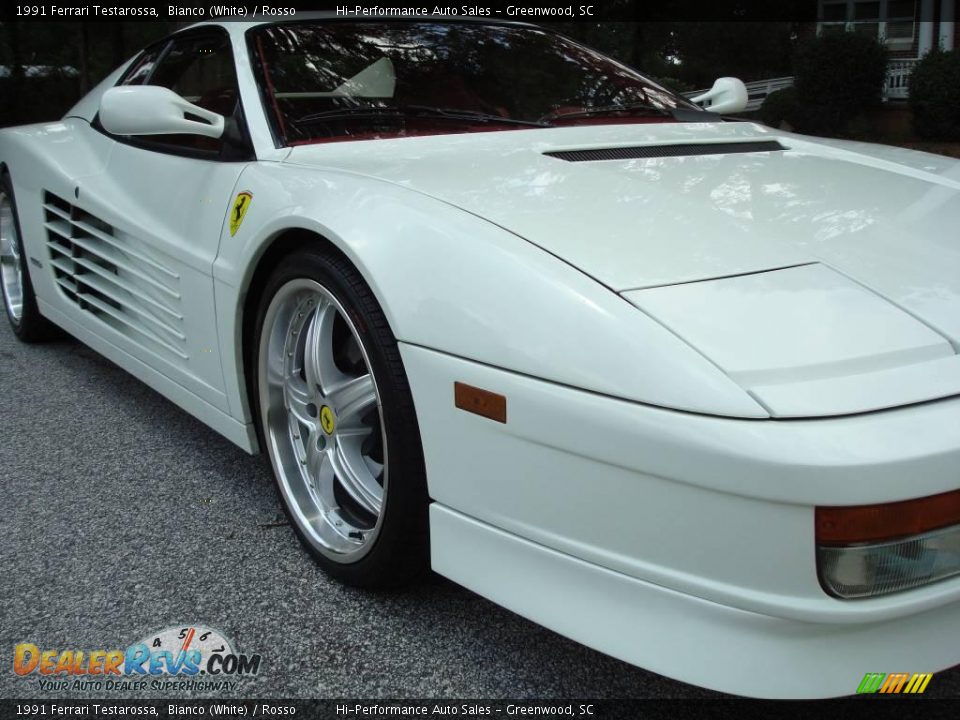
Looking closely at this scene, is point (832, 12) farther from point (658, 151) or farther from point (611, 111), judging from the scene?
point (658, 151)

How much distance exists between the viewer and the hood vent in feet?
6.97

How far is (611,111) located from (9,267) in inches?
109

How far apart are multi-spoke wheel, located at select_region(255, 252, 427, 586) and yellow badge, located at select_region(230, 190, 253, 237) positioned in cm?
19

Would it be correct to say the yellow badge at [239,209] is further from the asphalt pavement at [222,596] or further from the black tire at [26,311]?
the black tire at [26,311]

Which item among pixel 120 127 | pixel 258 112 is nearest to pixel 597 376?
pixel 258 112

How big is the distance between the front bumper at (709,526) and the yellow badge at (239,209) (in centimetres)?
86

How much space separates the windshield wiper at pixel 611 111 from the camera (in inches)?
102

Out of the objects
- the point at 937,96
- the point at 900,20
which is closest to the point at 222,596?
the point at 937,96

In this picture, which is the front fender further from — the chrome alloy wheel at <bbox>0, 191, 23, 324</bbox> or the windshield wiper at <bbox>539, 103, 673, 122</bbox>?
the chrome alloy wheel at <bbox>0, 191, 23, 324</bbox>

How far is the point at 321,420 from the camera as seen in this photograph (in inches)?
83.5

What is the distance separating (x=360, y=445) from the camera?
2074 millimetres

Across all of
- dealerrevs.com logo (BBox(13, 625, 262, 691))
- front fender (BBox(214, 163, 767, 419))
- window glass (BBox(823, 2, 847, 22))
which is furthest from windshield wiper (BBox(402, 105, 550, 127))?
window glass (BBox(823, 2, 847, 22))

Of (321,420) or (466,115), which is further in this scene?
(466,115)

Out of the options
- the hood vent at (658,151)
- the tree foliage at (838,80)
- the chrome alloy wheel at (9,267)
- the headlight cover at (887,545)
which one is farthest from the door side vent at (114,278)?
the tree foliage at (838,80)
